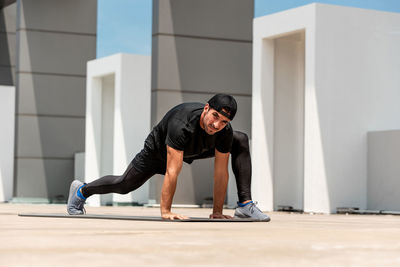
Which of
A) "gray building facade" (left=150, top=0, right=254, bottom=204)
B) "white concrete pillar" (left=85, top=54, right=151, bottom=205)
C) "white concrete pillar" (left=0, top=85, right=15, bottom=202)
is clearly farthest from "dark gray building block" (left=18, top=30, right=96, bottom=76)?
"gray building facade" (left=150, top=0, right=254, bottom=204)

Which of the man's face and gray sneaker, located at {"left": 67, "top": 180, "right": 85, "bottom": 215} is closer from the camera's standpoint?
the man's face

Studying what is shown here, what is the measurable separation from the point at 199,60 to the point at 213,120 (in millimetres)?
9239

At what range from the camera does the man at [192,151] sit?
5.95m

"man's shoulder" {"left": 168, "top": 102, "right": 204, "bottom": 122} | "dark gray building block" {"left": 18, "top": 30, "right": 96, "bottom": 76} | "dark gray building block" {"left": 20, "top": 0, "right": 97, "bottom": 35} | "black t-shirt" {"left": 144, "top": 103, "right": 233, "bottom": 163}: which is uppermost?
"dark gray building block" {"left": 20, "top": 0, "right": 97, "bottom": 35}

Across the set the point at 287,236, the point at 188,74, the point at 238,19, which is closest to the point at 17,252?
the point at 287,236

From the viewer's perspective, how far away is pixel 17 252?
2.99 metres

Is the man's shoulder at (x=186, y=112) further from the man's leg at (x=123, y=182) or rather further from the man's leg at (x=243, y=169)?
the man's leg at (x=123, y=182)

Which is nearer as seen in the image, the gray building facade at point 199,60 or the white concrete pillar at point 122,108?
the gray building facade at point 199,60

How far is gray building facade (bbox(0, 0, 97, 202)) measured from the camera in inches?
784

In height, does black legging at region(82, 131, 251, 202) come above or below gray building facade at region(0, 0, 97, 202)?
below

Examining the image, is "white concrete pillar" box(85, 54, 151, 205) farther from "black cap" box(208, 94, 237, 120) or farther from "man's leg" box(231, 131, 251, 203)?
"black cap" box(208, 94, 237, 120)

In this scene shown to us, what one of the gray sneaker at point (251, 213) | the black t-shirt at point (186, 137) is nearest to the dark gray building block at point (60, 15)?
the black t-shirt at point (186, 137)

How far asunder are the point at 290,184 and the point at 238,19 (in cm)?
443

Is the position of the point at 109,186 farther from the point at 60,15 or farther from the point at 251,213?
the point at 60,15
